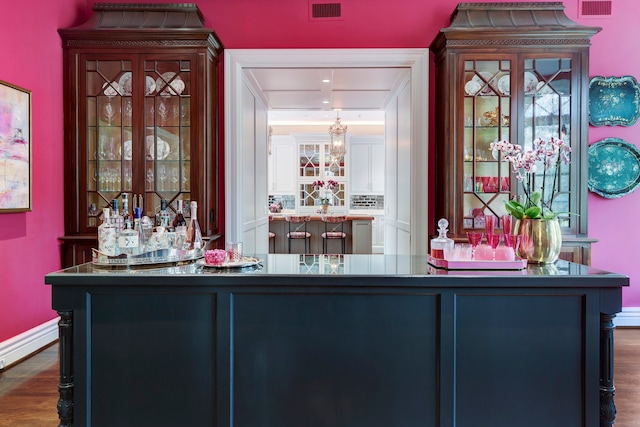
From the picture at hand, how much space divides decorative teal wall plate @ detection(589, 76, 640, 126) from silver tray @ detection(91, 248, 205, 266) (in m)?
3.76

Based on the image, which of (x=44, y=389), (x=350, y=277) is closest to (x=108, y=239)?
(x=350, y=277)

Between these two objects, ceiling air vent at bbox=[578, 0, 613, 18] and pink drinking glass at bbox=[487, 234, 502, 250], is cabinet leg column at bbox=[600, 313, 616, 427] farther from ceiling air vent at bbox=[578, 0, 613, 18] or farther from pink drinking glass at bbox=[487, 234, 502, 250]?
ceiling air vent at bbox=[578, 0, 613, 18]

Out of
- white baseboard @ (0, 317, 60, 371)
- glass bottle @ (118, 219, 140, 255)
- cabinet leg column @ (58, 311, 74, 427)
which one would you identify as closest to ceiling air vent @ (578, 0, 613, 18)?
glass bottle @ (118, 219, 140, 255)

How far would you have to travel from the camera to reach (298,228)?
25.4ft

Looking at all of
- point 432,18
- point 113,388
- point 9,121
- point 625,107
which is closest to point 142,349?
point 113,388

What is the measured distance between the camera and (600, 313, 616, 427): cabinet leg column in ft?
5.67

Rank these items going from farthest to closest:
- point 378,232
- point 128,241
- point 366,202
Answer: point 366,202
point 378,232
point 128,241

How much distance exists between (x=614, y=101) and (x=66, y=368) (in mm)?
4593

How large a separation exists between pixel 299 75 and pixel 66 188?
95.0 inches

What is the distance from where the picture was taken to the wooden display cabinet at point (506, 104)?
345cm

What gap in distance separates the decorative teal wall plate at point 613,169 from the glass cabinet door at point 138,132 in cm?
361

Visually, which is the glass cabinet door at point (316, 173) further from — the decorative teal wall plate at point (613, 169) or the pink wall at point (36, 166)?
the pink wall at point (36, 166)

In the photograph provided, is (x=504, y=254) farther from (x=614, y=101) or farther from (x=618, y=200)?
(x=614, y=101)

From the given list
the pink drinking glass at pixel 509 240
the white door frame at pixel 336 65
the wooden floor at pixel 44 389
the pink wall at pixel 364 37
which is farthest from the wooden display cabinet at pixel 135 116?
the pink drinking glass at pixel 509 240
